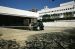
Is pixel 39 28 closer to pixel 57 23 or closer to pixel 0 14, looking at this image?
A: pixel 0 14

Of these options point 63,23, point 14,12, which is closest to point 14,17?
point 14,12

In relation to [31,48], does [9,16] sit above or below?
above

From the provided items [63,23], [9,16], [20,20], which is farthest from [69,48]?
[63,23]

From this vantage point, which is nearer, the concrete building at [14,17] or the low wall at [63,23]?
the concrete building at [14,17]

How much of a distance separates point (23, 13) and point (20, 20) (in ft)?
7.30

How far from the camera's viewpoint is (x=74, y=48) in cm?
886

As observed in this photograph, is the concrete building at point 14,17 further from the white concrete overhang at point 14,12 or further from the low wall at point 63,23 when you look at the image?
the low wall at point 63,23

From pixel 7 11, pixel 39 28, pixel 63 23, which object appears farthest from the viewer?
pixel 63 23

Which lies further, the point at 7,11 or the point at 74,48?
the point at 7,11

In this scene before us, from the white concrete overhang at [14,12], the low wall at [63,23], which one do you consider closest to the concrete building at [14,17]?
Result: the white concrete overhang at [14,12]

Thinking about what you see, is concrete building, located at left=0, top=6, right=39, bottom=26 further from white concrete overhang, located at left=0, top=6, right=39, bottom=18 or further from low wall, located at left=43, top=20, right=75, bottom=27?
low wall, located at left=43, top=20, right=75, bottom=27

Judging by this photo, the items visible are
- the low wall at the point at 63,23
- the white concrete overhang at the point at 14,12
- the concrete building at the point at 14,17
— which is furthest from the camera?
the low wall at the point at 63,23

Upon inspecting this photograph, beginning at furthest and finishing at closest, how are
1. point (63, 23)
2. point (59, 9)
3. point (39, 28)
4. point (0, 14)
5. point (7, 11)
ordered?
point (59, 9) < point (63, 23) < point (7, 11) < point (0, 14) < point (39, 28)

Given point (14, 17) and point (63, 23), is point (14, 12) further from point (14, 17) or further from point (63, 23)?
point (63, 23)
